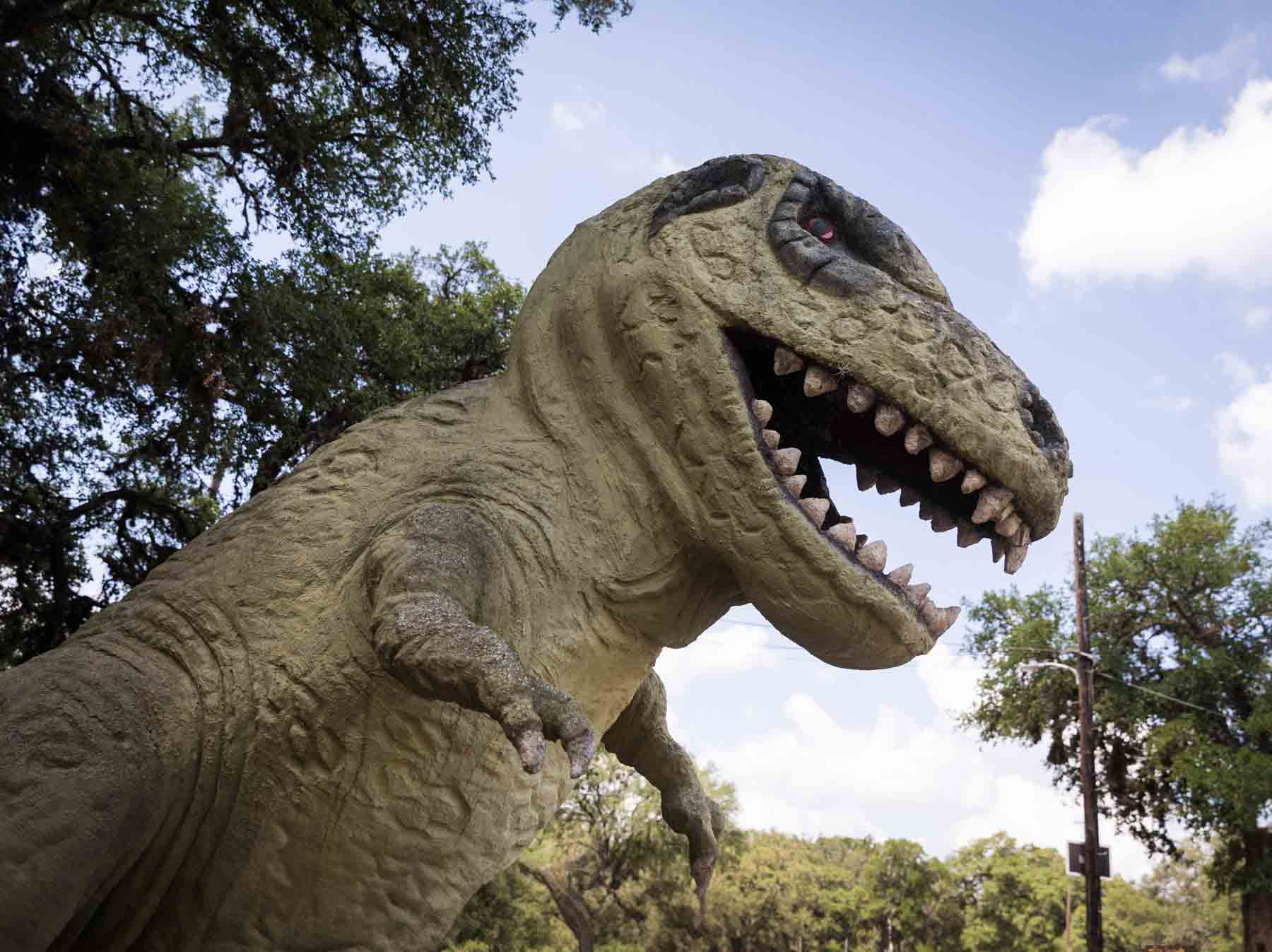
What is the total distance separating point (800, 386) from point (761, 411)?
0.35 meters

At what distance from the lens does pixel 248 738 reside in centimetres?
256

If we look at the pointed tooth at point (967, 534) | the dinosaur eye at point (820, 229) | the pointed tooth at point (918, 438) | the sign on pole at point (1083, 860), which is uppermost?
the sign on pole at point (1083, 860)

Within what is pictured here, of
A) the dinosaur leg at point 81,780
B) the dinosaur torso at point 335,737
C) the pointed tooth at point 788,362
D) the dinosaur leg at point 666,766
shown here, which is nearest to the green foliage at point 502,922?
the dinosaur leg at point 666,766

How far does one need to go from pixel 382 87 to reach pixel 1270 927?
1522 cm

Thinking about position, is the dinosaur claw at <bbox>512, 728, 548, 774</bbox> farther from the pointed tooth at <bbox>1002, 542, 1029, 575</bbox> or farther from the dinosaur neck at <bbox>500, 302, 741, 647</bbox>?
the pointed tooth at <bbox>1002, 542, 1029, 575</bbox>

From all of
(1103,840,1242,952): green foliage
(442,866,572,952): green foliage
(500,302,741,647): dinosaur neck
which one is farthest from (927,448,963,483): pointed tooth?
(1103,840,1242,952): green foliage

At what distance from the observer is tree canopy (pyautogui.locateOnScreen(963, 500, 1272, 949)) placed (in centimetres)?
1534

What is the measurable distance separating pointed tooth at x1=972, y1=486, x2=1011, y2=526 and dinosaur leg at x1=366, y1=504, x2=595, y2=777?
44.2 inches

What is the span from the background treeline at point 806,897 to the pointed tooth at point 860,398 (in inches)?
692

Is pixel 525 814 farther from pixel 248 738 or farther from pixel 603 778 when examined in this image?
pixel 603 778

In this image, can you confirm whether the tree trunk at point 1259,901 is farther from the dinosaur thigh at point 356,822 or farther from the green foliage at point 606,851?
the dinosaur thigh at point 356,822

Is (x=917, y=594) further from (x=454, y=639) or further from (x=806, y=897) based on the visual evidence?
(x=806, y=897)

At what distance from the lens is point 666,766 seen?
346 centimetres

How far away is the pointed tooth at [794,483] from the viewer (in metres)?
2.70
